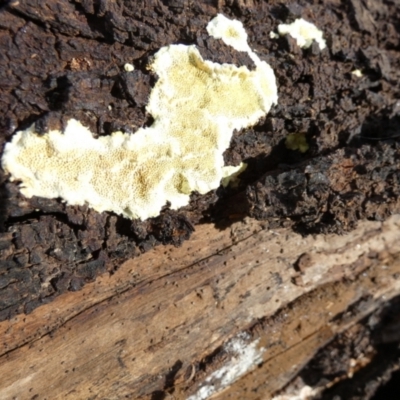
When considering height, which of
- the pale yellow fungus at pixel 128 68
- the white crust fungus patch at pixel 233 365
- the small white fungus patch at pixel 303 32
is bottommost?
the white crust fungus patch at pixel 233 365

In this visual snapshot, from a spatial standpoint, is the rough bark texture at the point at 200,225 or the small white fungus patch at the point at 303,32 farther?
the small white fungus patch at the point at 303,32

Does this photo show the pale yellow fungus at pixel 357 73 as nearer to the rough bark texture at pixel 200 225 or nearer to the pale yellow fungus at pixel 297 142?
the rough bark texture at pixel 200 225

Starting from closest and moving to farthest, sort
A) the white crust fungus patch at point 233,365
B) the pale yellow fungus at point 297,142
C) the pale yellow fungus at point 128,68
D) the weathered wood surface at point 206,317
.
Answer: the pale yellow fungus at point 128,68 → the weathered wood surface at point 206,317 → the pale yellow fungus at point 297,142 → the white crust fungus patch at point 233,365

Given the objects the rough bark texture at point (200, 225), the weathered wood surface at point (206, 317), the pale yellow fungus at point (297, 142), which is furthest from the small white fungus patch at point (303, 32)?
the weathered wood surface at point (206, 317)

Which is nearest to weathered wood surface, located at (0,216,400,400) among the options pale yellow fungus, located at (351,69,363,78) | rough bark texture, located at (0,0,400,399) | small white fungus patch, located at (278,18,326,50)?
rough bark texture, located at (0,0,400,399)

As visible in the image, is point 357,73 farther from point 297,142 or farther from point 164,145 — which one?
point 164,145

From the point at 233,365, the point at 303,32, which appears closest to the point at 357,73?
the point at 303,32
